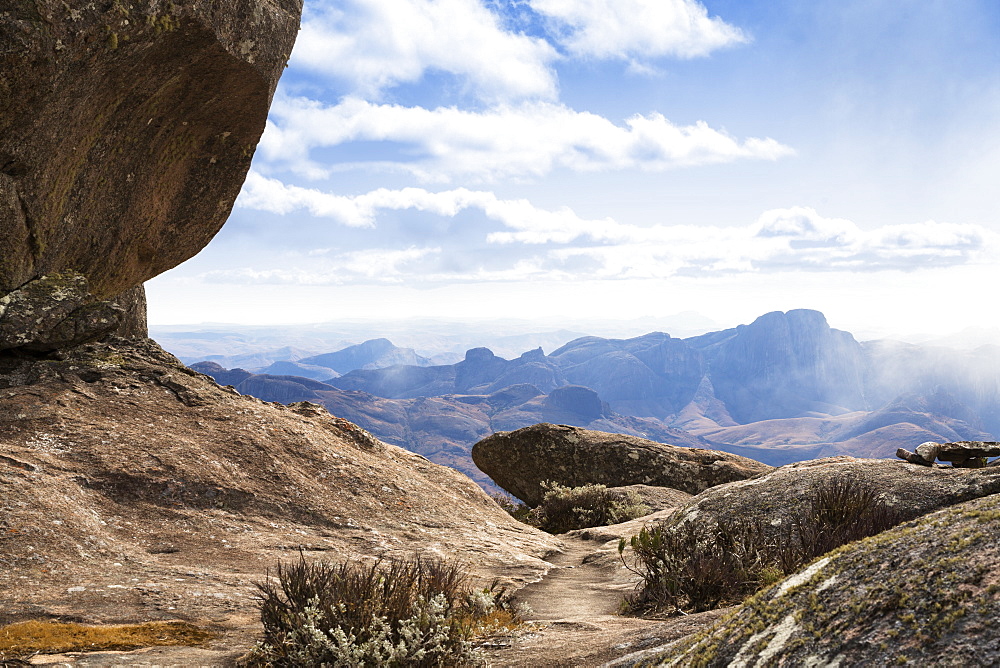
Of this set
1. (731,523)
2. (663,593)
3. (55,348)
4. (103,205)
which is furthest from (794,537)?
(103,205)

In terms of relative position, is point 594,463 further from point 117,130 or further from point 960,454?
point 117,130

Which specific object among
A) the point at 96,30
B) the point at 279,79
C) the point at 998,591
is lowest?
the point at 998,591

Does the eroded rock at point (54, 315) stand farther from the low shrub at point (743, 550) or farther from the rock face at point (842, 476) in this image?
the rock face at point (842, 476)

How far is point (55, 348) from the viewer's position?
536 inches

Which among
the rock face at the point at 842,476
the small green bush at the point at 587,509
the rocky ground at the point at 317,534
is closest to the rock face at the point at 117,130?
the rocky ground at the point at 317,534

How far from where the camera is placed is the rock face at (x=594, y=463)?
1074 inches

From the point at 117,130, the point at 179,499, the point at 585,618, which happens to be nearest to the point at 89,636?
the point at 179,499

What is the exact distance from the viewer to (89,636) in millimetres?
6207

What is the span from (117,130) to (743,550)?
16.1 metres

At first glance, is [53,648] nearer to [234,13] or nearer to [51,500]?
[51,500]

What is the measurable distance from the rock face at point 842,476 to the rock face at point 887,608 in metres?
6.72

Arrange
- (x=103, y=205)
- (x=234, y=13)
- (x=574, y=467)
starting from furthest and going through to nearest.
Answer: (x=574, y=467) → (x=103, y=205) → (x=234, y=13)

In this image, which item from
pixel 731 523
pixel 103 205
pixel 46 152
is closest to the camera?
pixel 731 523

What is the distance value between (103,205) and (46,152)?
3.10 meters
